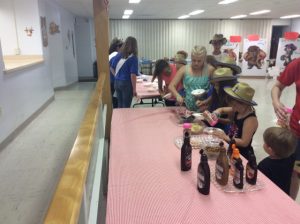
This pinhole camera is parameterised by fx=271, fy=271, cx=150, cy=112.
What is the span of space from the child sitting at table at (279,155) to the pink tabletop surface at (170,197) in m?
0.36

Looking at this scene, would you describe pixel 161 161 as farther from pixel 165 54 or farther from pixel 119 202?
pixel 165 54

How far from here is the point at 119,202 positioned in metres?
1.24

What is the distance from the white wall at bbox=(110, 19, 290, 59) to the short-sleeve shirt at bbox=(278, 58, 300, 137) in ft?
33.2

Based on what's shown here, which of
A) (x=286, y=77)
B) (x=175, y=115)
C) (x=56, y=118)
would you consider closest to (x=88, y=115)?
(x=175, y=115)

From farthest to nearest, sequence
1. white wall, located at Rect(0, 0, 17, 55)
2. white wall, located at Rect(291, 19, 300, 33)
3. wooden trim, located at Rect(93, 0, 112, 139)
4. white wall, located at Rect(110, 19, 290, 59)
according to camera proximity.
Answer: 1. white wall, located at Rect(291, 19, 300, 33)
2. white wall, located at Rect(110, 19, 290, 59)
3. white wall, located at Rect(0, 0, 17, 55)
4. wooden trim, located at Rect(93, 0, 112, 139)

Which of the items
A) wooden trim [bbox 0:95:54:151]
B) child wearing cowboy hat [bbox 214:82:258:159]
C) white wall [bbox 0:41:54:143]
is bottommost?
wooden trim [bbox 0:95:54:151]

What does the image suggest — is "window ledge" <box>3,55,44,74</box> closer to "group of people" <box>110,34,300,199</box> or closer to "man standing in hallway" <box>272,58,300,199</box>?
"group of people" <box>110,34,300,199</box>

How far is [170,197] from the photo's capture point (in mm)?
1268

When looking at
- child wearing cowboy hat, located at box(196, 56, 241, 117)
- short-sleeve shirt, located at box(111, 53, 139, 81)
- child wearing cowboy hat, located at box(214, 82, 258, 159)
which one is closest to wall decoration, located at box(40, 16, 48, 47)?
short-sleeve shirt, located at box(111, 53, 139, 81)

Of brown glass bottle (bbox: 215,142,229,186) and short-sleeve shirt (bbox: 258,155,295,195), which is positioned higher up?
brown glass bottle (bbox: 215,142,229,186)

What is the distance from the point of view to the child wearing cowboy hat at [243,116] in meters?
1.83

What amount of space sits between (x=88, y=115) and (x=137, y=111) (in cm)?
111

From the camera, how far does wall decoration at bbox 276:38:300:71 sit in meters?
10.0

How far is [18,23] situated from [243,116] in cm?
566
